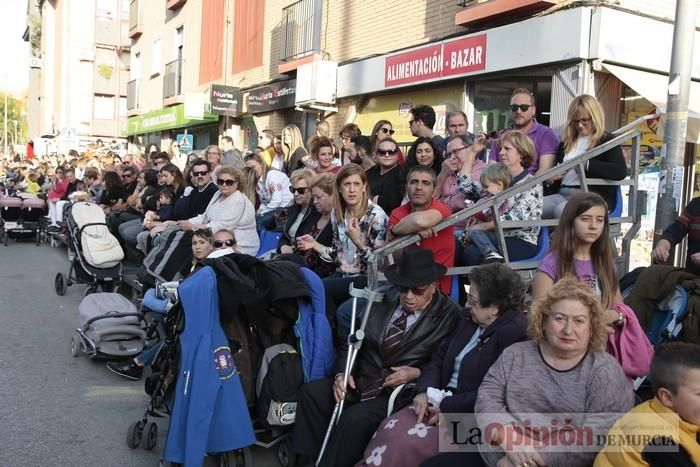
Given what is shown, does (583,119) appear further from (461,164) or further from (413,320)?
(413,320)

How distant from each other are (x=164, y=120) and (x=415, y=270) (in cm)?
2384

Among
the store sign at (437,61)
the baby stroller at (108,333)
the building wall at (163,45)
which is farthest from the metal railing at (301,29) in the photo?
the baby stroller at (108,333)

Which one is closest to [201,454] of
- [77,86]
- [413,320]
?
[413,320]

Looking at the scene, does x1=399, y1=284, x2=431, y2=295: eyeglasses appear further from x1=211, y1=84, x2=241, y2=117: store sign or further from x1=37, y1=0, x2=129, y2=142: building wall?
x1=37, y1=0, x2=129, y2=142: building wall

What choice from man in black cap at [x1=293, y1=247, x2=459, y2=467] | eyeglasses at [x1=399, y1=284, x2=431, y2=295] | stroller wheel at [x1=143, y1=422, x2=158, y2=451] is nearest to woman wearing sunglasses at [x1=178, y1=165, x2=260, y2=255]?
stroller wheel at [x1=143, y1=422, x2=158, y2=451]

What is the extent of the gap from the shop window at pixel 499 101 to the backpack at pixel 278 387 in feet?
20.6

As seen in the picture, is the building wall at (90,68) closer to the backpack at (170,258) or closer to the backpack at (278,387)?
the backpack at (170,258)

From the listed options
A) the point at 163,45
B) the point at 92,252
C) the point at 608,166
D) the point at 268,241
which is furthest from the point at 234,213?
the point at 163,45

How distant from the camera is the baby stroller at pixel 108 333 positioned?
20.6 feet

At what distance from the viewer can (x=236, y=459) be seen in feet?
14.0

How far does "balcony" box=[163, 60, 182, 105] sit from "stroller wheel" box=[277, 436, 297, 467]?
876 inches

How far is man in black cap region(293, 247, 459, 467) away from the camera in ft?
12.9

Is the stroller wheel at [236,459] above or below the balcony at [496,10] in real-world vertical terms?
below

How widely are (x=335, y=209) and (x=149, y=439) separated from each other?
2.30 metres
